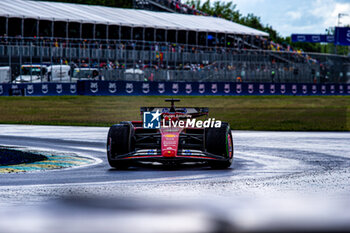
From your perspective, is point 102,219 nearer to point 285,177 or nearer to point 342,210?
point 342,210

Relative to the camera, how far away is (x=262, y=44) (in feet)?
216

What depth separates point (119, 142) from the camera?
10695 millimetres

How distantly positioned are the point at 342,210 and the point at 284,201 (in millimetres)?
743

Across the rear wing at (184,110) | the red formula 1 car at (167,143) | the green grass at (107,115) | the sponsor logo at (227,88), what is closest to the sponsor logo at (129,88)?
the green grass at (107,115)

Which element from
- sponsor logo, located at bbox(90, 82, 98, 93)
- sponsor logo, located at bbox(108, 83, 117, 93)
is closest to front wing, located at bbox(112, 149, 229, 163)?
sponsor logo, located at bbox(90, 82, 98, 93)

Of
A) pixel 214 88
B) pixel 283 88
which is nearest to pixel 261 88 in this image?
pixel 283 88

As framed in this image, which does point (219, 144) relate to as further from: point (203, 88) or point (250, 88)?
point (250, 88)

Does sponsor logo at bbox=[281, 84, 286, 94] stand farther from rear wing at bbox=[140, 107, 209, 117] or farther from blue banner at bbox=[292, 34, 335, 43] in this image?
blue banner at bbox=[292, 34, 335, 43]

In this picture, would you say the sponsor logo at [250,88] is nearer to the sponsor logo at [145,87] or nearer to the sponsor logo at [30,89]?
the sponsor logo at [145,87]

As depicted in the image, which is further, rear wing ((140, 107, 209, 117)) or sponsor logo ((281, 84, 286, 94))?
sponsor logo ((281, 84, 286, 94))

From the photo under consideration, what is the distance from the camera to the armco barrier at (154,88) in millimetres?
41375

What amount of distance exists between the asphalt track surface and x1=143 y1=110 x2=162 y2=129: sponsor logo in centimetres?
64

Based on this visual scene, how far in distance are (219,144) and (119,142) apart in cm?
145

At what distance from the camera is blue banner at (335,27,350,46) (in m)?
69.0
